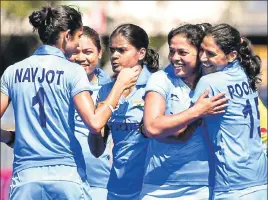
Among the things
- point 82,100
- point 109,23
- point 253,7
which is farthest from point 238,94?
point 253,7

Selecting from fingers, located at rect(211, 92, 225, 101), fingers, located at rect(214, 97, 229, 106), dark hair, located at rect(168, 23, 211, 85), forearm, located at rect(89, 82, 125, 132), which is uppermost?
dark hair, located at rect(168, 23, 211, 85)

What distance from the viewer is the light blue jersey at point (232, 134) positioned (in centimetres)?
685

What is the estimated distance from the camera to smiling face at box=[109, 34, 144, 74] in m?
7.93

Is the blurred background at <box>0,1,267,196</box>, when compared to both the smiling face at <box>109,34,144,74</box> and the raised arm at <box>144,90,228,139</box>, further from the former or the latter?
the raised arm at <box>144,90,228,139</box>

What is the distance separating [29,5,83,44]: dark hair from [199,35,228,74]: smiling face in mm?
926

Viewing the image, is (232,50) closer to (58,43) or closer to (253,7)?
(58,43)

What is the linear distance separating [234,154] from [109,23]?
23524 mm

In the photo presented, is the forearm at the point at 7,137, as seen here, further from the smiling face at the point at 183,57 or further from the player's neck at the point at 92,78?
the player's neck at the point at 92,78

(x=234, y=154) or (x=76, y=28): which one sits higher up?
(x=76, y=28)

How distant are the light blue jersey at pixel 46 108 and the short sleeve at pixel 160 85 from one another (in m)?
0.53

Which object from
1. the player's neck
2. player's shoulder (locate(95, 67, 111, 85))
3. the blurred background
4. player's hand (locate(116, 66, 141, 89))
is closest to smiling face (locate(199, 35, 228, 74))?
player's hand (locate(116, 66, 141, 89))

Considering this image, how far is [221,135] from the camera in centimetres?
685

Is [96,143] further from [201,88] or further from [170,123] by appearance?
[201,88]

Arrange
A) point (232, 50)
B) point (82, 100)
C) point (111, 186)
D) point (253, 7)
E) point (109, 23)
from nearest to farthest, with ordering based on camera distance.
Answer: point (82, 100) → point (232, 50) → point (111, 186) → point (109, 23) → point (253, 7)
